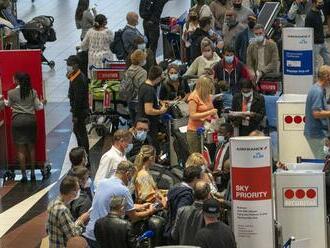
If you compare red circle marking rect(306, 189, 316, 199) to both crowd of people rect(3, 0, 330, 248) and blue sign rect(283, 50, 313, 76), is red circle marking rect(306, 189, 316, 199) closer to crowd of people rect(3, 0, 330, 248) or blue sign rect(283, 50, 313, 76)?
crowd of people rect(3, 0, 330, 248)

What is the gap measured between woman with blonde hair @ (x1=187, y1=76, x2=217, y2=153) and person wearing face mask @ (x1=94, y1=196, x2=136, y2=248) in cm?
445

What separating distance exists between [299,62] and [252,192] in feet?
20.5

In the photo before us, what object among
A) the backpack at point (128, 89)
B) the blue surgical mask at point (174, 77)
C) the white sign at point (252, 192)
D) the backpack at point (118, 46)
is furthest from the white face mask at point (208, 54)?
the white sign at point (252, 192)

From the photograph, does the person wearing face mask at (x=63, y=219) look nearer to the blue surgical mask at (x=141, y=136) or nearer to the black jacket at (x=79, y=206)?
the black jacket at (x=79, y=206)

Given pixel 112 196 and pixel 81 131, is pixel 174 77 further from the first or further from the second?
pixel 112 196

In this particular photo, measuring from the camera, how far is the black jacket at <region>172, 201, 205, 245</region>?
Result: 12.1 metres

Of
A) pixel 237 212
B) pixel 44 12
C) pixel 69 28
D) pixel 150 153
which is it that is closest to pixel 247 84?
pixel 150 153

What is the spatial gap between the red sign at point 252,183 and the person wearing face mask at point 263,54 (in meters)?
8.20

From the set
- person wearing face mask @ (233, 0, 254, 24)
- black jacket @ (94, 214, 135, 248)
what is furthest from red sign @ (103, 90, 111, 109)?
black jacket @ (94, 214, 135, 248)

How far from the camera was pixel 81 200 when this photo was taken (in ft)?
43.0

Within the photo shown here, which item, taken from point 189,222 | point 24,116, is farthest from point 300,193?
point 24,116

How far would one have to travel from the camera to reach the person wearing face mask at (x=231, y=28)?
72.7ft

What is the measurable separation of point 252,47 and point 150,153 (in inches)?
281

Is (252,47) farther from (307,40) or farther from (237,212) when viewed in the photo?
(237,212)
